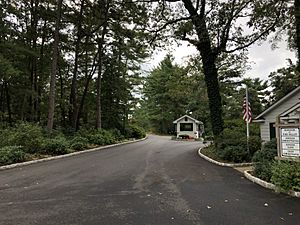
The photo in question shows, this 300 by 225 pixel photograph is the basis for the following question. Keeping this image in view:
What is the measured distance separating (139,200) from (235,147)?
28.1ft

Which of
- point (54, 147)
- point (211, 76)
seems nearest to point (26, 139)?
point (54, 147)

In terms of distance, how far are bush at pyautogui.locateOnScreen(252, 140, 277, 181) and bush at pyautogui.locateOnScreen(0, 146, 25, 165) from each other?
31.0ft

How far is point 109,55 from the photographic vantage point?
31281 millimetres

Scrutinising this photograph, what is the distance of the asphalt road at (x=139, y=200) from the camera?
480 centimetres

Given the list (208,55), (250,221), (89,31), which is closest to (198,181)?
(250,221)

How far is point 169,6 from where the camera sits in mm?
19141

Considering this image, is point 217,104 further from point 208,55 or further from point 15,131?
point 15,131

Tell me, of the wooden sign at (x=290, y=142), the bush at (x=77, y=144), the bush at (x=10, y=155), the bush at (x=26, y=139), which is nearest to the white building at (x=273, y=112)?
the wooden sign at (x=290, y=142)

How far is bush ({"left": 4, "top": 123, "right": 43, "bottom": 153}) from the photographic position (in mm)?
13875

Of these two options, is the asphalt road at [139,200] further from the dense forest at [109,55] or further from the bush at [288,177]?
the dense forest at [109,55]

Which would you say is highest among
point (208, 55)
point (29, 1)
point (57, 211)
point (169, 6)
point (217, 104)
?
point (29, 1)

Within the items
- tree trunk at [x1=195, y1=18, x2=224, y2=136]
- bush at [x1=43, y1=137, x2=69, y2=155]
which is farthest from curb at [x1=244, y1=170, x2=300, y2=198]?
bush at [x1=43, y1=137, x2=69, y2=155]

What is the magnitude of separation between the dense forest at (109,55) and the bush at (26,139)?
4494mm

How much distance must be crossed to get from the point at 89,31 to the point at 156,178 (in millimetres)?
20507
